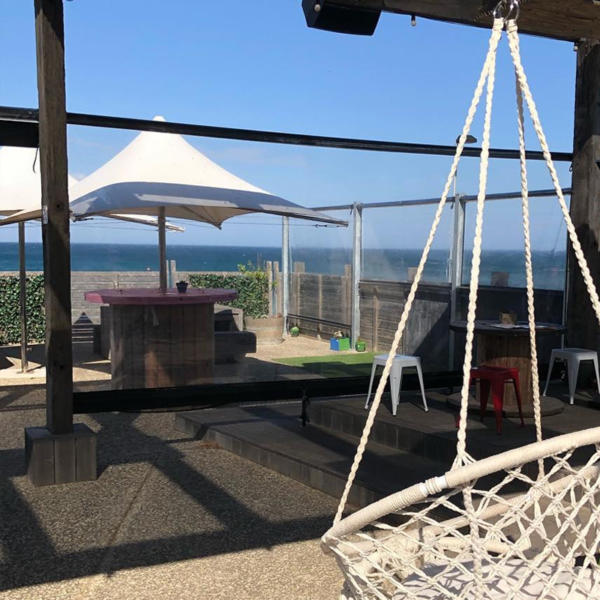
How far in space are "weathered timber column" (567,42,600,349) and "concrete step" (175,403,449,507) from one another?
2547 millimetres

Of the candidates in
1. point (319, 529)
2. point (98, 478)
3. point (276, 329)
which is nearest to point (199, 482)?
point (98, 478)

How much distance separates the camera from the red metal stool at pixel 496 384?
4.79 metres

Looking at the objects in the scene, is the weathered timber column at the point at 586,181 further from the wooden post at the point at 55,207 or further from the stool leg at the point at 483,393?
the wooden post at the point at 55,207

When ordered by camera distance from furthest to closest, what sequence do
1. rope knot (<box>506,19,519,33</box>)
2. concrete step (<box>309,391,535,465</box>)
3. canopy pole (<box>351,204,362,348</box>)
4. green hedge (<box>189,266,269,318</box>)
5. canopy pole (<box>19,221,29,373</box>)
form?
canopy pole (<box>19,221,29,373</box>) → canopy pole (<box>351,204,362,348</box>) → green hedge (<box>189,266,269,318</box>) → concrete step (<box>309,391,535,465</box>) → rope knot (<box>506,19,519,33</box>)

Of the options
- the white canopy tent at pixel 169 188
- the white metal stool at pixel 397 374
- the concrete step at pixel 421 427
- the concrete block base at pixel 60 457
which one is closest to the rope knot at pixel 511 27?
the concrete step at pixel 421 427

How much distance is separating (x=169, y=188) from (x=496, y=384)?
9.92ft

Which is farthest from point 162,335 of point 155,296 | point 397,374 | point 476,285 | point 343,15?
point 476,285

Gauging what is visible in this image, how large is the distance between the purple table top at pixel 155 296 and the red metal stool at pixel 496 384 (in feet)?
7.84

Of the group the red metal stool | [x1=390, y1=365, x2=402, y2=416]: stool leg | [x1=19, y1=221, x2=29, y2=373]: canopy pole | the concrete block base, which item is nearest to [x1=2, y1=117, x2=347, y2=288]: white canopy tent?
[x1=390, y1=365, x2=402, y2=416]: stool leg

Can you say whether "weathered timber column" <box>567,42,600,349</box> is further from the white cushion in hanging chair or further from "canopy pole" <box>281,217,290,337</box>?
the white cushion in hanging chair

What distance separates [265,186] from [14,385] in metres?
3.90

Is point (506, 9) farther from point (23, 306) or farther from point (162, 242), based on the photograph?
point (23, 306)

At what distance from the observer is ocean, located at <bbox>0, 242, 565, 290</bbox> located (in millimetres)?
5828

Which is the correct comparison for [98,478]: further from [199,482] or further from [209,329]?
[209,329]
